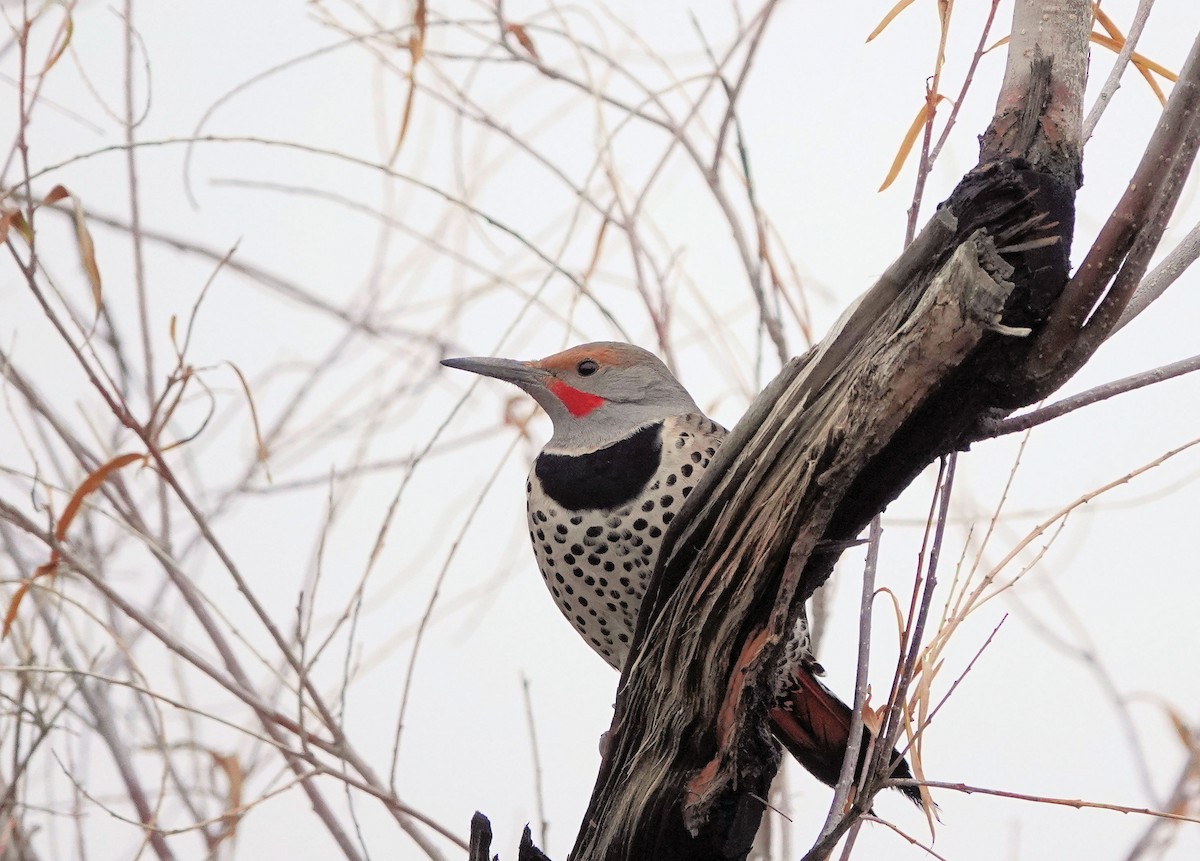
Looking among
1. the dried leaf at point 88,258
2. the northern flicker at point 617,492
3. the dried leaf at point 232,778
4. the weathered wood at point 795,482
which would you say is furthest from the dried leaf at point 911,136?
the dried leaf at point 232,778

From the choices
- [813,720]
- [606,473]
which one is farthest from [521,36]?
[813,720]

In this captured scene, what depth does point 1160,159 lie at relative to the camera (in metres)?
1.22

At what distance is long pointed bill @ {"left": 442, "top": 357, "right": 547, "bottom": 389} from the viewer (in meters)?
2.38

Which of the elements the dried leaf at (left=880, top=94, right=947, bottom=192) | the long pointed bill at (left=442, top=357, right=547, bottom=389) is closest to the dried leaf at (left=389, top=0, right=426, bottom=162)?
the long pointed bill at (left=442, top=357, right=547, bottom=389)

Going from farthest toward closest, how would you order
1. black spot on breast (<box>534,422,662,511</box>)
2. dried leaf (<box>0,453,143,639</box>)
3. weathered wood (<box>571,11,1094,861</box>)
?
black spot on breast (<box>534,422,662,511</box>)
dried leaf (<box>0,453,143,639</box>)
weathered wood (<box>571,11,1094,861</box>)

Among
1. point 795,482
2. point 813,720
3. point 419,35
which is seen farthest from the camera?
point 419,35

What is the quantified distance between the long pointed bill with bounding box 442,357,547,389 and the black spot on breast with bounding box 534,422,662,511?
185 millimetres


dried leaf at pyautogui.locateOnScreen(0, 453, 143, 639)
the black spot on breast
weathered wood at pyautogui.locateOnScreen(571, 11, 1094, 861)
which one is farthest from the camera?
the black spot on breast

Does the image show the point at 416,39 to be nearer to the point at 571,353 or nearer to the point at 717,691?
the point at 571,353

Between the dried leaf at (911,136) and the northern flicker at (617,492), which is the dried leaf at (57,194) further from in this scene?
the dried leaf at (911,136)

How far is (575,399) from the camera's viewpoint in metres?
2.47

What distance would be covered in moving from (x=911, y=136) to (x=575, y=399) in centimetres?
97

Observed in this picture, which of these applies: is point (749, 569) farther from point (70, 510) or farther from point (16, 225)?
point (16, 225)

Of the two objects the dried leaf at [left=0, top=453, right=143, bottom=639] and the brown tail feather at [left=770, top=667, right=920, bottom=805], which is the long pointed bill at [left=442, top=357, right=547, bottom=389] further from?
the brown tail feather at [left=770, top=667, right=920, bottom=805]
